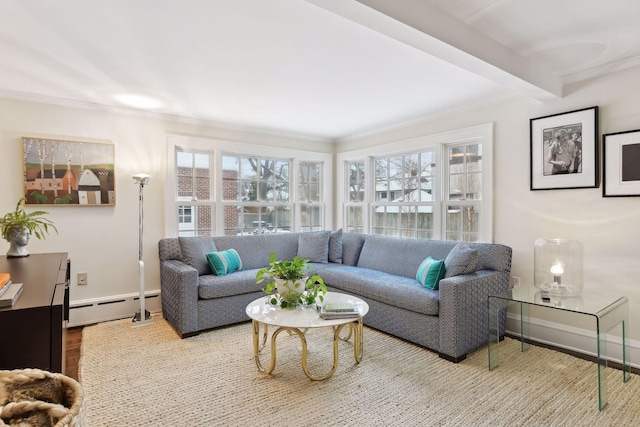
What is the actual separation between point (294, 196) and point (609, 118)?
11.9ft

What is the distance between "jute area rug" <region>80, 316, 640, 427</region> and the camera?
1.99m

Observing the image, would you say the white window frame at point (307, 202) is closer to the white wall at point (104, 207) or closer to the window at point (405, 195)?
the window at point (405, 195)

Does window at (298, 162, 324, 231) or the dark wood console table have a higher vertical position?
window at (298, 162, 324, 231)

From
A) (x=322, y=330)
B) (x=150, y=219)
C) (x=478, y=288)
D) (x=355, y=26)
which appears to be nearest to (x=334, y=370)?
(x=322, y=330)

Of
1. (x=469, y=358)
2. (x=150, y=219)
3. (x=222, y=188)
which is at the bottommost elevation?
(x=469, y=358)

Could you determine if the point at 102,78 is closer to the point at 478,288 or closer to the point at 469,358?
the point at 478,288

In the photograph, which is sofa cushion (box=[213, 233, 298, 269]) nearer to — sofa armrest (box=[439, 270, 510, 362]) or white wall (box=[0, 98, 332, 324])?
white wall (box=[0, 98, 332, 324])

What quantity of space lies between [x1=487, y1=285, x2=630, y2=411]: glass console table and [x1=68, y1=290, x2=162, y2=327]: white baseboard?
11.5ft

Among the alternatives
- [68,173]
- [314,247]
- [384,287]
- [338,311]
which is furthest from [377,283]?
[68,173]

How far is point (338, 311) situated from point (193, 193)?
266cm

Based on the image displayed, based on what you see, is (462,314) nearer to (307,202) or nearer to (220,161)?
(307,202)

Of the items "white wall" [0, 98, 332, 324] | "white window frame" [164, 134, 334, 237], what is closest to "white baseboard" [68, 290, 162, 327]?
"white wall" [0, 98, 332, 324]

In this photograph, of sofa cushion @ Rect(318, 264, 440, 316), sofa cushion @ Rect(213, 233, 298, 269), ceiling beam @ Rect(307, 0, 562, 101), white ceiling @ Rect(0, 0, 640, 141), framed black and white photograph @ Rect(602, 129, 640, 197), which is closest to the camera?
ceiling beam @ Rect(307, 0, 562, 101)

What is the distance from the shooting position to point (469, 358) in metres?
2.78
